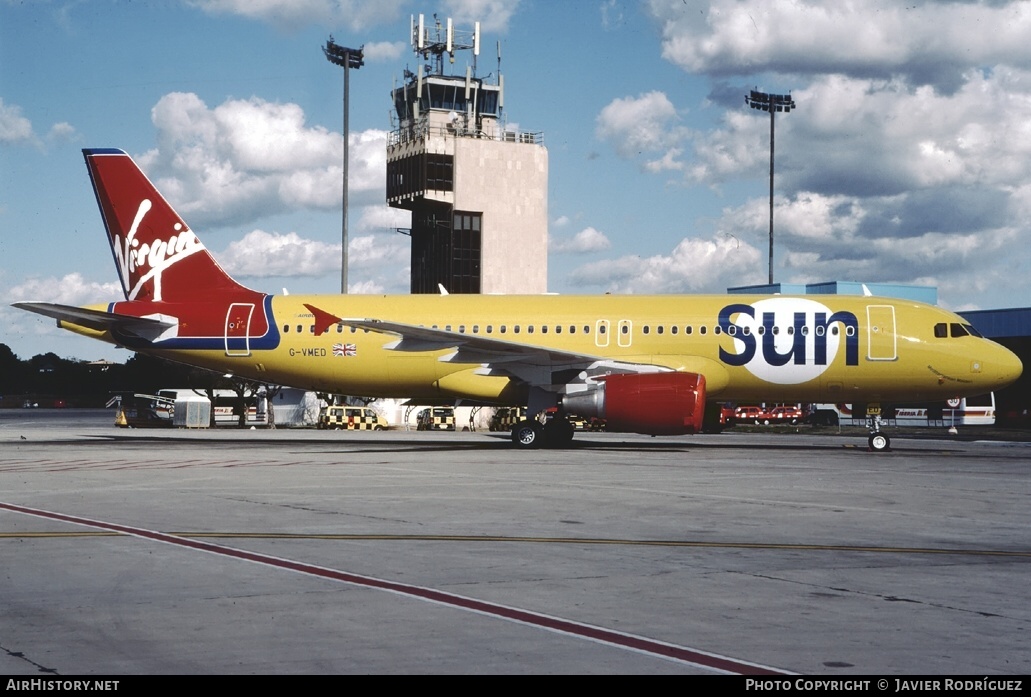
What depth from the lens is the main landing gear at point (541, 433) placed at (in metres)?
30.4

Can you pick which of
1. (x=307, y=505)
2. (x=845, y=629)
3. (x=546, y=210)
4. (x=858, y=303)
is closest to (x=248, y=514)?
(x=307, y=505)

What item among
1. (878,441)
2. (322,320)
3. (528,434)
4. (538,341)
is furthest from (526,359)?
(878,441)

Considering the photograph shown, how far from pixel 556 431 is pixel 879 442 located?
349 inches

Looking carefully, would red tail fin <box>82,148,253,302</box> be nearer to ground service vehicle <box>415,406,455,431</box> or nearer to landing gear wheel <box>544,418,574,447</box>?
landing gear wheel <box>544,418,574,447</box>

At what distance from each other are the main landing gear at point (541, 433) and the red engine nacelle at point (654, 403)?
2960mm

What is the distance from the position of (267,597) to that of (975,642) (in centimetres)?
489

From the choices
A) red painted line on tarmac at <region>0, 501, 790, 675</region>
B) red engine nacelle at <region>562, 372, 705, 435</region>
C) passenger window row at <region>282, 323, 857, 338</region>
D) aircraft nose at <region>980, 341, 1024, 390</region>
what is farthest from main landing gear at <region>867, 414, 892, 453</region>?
red painted line on tarmac at <region>0, 501, 790, 675</region>

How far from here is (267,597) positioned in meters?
8.05

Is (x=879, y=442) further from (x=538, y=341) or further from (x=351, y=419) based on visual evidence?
(x=351, y=419)

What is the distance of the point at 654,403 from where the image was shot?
27.1m

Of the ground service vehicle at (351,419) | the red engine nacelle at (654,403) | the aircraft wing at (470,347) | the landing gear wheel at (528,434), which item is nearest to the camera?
the red engine nacelle at (654,403)

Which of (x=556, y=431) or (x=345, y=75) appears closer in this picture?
(x=556, y=431)

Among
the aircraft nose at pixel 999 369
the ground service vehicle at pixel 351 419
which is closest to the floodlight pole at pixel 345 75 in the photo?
the ground service vehicle at pixel 351 419

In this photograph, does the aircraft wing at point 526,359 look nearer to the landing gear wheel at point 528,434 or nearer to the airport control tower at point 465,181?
the landing gear wheel at point 528,434
